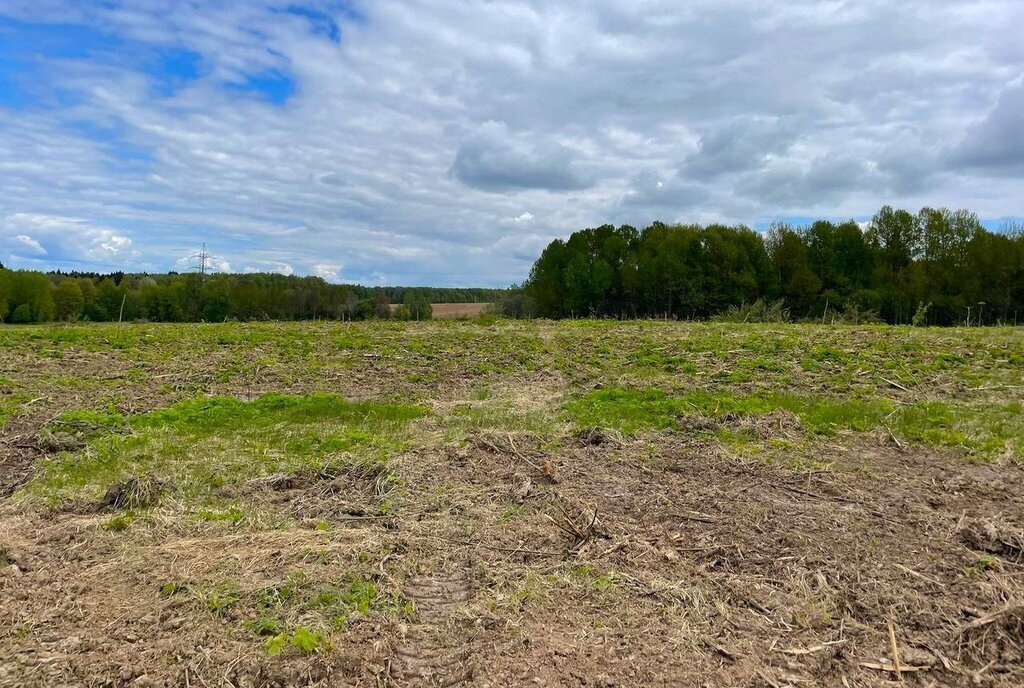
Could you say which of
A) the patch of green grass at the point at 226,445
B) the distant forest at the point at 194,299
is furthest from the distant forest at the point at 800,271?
the patch of green grass at the point at 226,445

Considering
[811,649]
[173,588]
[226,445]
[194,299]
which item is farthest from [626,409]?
[194,299]

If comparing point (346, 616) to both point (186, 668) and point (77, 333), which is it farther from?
point (77, 333)

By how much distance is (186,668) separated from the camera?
10.9 feet

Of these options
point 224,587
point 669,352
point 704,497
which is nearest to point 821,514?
point 704,497

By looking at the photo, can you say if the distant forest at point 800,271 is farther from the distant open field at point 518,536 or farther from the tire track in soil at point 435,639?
the tire track in soil at point 435,639

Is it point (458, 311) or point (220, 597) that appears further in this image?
point (458, 311)

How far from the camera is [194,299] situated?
164ft

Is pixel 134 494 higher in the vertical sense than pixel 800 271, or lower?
lower

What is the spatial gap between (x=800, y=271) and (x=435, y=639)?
41.2 m

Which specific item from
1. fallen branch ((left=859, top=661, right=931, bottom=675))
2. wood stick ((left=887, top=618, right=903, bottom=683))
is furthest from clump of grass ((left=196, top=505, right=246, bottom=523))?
wood stick ((left=887, top=618, right=903, bottom=683))

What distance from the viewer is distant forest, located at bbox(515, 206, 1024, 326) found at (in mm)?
35594

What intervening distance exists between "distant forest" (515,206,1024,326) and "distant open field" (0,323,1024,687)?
29.4m

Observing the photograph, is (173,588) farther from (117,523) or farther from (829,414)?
(829,414)

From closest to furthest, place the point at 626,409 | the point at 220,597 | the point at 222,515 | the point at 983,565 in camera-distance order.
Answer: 1. the point at 220,597
2. the point at 983,565
3. the point at 222,515
4. the point at 626,409
